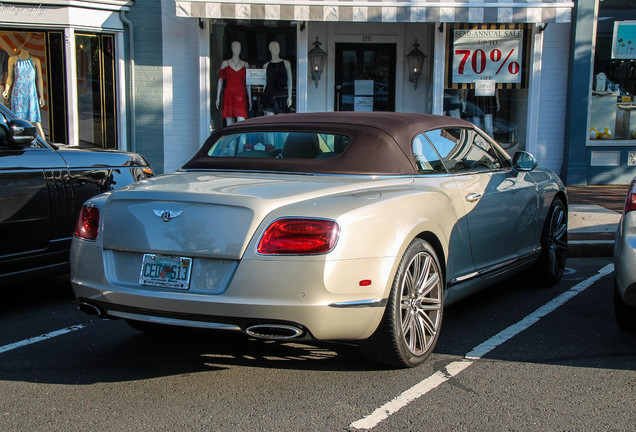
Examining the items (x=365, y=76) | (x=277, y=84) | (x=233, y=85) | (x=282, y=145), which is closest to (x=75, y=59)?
(x=233, y=85)

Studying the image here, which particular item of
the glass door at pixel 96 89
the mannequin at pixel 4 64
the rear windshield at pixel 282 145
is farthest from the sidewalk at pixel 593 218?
the mannequin at pixel 4 64

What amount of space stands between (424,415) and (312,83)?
10479 mm

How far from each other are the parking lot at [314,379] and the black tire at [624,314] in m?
0.07

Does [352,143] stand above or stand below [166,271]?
above

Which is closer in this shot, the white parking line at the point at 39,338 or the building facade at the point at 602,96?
the white parking line at the point at 39,338

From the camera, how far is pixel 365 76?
13.6 metres

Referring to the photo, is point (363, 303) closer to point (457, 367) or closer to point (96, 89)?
point (457, 367)

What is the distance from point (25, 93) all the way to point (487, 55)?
7796mm

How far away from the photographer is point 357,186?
425 centimetres

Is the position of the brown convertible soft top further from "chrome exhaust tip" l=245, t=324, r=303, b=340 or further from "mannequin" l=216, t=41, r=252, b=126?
"mannequin" l=216, t=41, r=252, b=126

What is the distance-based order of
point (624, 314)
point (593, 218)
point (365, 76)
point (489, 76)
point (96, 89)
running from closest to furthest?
point (624, 314), point (593, 218), point (96, 89), point (489, 76), point (365, 76)

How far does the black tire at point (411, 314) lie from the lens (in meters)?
4.00

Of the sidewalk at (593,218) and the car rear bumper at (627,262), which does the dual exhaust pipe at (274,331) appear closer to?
the car rear bumper at (627,262)

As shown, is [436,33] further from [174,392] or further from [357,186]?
[174,392]
